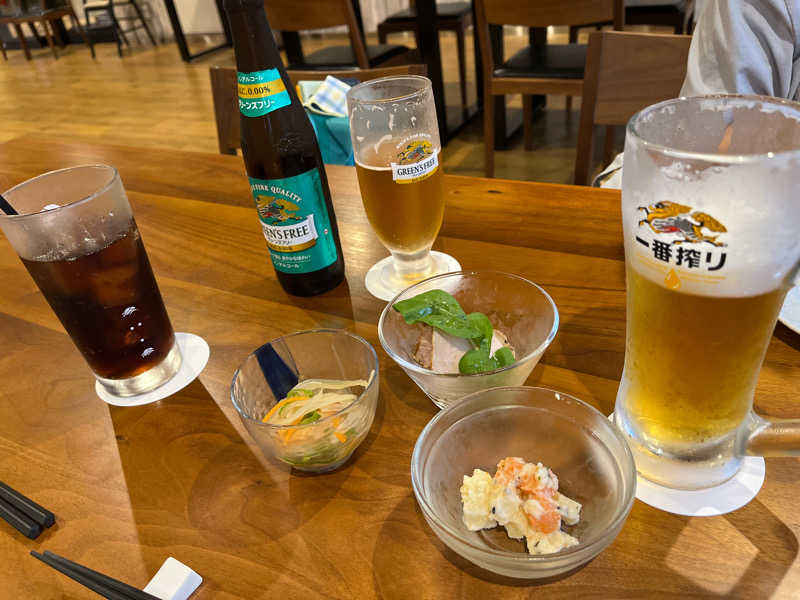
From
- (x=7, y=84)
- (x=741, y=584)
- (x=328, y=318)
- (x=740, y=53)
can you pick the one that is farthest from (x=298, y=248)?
(x=7, y=84)

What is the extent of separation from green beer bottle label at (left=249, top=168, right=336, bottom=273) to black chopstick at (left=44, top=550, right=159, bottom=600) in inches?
16.0

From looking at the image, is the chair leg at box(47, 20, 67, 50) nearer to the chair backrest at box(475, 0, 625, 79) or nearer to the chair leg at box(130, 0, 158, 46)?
the chair leg at box(130, 0, 158, 46)

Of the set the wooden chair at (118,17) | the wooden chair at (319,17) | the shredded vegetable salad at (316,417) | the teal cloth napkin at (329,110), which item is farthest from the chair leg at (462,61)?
the wooden chair at (118,17)

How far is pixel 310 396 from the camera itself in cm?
60

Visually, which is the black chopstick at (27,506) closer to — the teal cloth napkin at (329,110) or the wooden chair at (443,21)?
the teal cloth napkin at (329,110)

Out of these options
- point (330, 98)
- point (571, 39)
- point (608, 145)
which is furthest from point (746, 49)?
point (571, 39)

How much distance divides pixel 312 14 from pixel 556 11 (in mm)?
944

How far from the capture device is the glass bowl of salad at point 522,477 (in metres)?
0.41

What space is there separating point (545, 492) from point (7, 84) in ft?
23.6

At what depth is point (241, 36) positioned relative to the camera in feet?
2.29

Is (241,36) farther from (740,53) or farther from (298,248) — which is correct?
(740,53)

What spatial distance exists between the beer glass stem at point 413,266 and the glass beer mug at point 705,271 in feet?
1.17

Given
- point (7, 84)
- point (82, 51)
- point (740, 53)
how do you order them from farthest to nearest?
point (82, 51), point (7, 84), point (740, 53)

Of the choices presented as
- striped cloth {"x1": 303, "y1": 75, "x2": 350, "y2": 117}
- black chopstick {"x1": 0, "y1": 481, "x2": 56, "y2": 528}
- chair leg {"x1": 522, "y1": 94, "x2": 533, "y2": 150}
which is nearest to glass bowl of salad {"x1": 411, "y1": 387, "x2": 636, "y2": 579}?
black chopstick {"x1": 0, "y1": 481, "x2": 56, "y2": 528}
